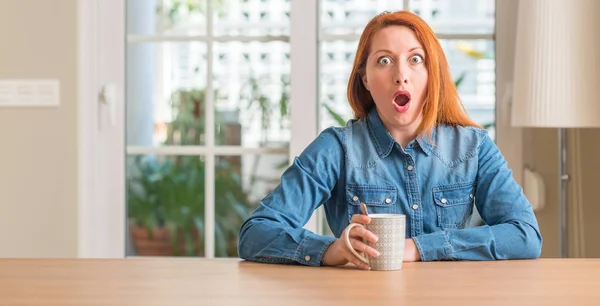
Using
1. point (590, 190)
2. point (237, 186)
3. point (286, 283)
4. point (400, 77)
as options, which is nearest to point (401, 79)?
point (400, 77)

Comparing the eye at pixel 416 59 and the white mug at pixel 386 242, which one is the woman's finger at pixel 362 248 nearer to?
the white mug at pixel 386 242

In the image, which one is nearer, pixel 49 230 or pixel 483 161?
pixel 483 161

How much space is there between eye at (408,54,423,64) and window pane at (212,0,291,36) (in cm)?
147

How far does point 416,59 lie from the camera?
1.92 m

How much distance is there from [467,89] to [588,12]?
0.94 m

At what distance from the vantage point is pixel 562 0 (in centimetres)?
276

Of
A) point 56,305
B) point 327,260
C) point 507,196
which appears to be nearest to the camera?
point 56,305

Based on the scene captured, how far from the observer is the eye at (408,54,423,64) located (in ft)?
6.29

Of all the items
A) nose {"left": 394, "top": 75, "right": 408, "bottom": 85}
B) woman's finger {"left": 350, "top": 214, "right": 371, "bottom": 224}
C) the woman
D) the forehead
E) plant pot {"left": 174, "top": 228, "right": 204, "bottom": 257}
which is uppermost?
the forehead

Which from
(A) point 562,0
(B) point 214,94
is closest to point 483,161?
(A) point 562,0

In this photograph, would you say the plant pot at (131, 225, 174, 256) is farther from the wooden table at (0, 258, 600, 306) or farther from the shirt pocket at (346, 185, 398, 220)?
the wooden table at (0, 258, 600, 306)

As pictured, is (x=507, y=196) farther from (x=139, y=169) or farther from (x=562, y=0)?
(x=139, y=169)

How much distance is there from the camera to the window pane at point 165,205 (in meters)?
3.43

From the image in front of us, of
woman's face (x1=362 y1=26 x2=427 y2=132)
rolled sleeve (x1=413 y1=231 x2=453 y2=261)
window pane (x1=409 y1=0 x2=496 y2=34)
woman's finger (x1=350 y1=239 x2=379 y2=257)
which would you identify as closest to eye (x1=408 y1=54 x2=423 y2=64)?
woman's face (x1=362 y1=26 x2=427 y2=132)
